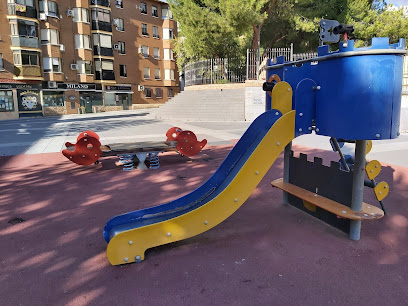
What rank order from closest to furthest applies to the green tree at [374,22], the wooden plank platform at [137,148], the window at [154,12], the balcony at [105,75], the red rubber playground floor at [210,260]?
the red rubber playground floor at [210,260] → the wooden plank platform at [137,148] → the green tree at [374,22] → the balcony at [105,75] → the window at [154,12]

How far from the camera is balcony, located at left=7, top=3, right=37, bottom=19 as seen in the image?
98.5 ft

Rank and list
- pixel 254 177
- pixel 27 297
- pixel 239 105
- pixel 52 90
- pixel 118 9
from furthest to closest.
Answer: pixel 118 9 < pixel 52 90 < pixel 239 105 < pixel 254 177 < pixel 27 297

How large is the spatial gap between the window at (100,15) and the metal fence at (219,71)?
19.4 m

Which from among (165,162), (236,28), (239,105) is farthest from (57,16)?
(165,162)

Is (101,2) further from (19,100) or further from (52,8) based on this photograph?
(19,100)

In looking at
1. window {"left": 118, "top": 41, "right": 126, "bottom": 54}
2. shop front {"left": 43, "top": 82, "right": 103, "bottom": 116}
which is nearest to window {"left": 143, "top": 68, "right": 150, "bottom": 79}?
window {"left": 118, "top": 41, "right": 126, "bottom": 54}

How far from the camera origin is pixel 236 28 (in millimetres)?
19953

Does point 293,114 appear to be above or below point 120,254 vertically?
above

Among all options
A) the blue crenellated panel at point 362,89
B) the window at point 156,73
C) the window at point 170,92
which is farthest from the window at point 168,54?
the blue crenellated panel at point 362,89

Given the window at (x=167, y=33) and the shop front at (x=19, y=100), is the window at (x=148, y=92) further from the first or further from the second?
the shop front at (x=19, y=100)

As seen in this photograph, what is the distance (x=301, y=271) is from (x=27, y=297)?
234cm

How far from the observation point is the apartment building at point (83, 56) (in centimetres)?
3053

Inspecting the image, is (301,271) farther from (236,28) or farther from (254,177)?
(236,28)

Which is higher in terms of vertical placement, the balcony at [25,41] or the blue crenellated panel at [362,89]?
the balcony at [25,41]
